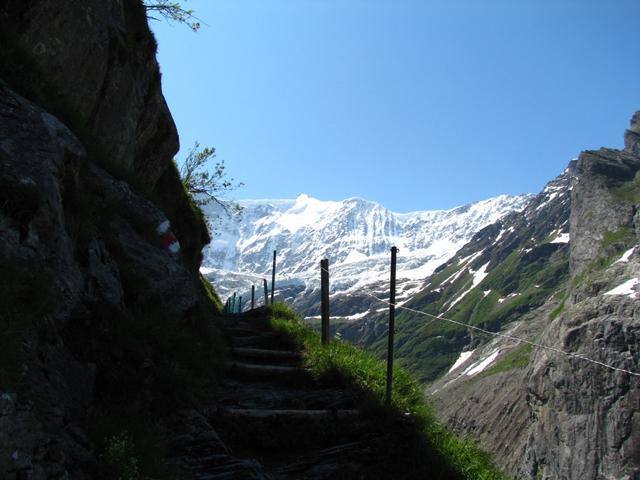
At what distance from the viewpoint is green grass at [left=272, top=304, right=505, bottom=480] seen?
758 centimetres

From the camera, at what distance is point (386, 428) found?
848 cm

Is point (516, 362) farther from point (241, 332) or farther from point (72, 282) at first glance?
point (72, 282)

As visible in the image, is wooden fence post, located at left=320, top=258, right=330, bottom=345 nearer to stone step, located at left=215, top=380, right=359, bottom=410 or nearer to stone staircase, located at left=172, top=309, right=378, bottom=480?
stone staircase, located at left=172, top=309, right=378, bottom=480

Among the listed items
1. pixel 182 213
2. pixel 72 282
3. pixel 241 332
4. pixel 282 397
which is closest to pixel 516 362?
pixel 182 213

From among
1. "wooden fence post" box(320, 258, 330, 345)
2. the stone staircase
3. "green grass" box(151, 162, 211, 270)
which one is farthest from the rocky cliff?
"green grass" box(151, 162, 211, 270)

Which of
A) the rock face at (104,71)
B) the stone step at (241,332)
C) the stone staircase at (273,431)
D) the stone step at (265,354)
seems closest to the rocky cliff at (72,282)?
the rock face at (104,71)

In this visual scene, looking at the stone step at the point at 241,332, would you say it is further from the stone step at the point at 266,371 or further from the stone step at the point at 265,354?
the stone step at the point at 266,371

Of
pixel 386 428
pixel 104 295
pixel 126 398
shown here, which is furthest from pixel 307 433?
pixel 104 295

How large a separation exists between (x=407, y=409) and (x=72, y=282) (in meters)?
5.73

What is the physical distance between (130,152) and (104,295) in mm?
9589

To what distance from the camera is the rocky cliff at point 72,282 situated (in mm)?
4680

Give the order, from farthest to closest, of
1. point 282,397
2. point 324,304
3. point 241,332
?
point 241,332 → point 324,304 → point 282,397

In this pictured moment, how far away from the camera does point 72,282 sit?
6230mm

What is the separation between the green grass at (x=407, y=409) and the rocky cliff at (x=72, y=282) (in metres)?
2.50
